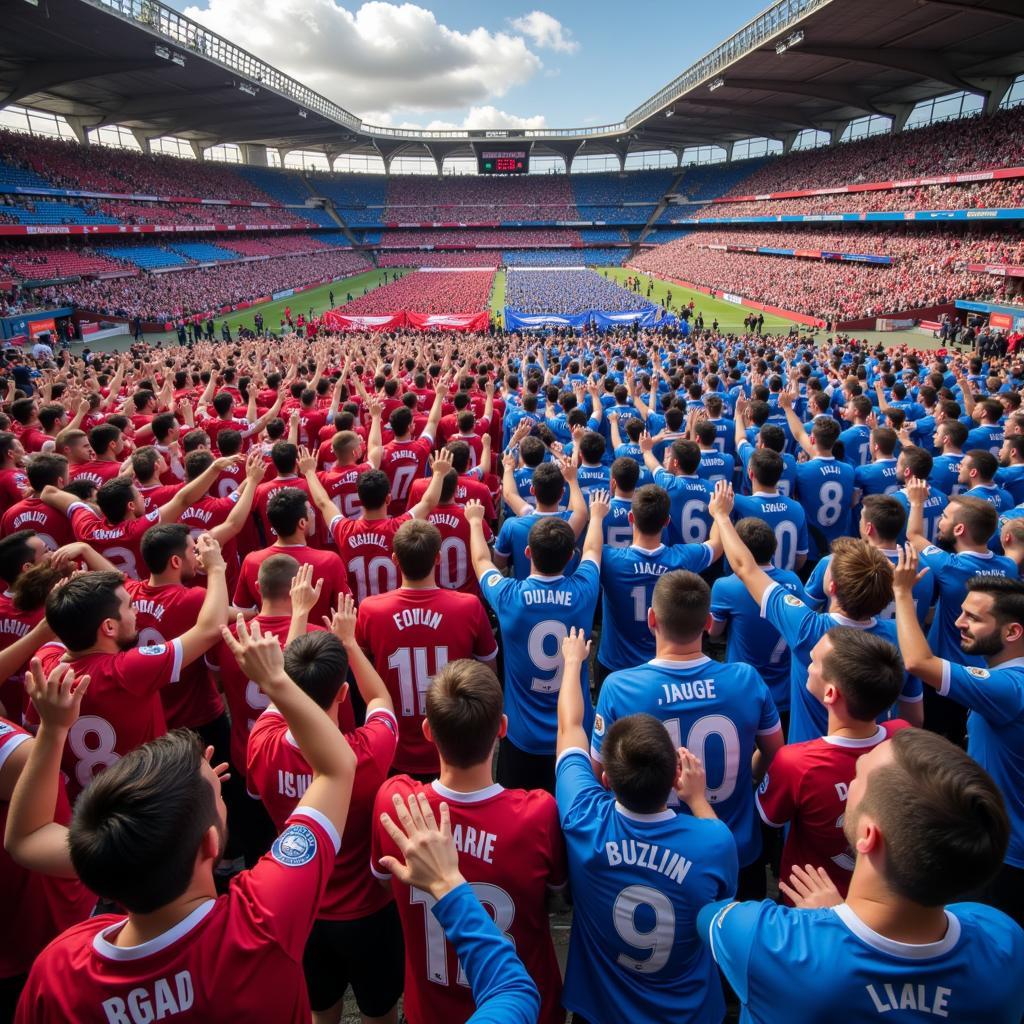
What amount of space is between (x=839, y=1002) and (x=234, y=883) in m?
1.85

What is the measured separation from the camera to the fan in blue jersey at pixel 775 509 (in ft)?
18.5

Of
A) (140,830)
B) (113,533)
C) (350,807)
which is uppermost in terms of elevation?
(140,830)

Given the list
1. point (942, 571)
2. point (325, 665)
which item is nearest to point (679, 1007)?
point (325, 665)

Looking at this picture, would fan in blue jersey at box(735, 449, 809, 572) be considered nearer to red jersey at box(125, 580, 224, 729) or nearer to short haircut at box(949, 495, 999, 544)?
short haircut at box(949, 495, 999, 544)

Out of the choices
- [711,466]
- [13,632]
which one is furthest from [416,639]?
[711,466]

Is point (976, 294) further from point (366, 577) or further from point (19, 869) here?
point (19, 869)

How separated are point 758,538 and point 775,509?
58.9 inches

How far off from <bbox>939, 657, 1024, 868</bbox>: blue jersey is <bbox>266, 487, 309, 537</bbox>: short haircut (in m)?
4.24

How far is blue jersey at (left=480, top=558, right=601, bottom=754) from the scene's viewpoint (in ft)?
12.9

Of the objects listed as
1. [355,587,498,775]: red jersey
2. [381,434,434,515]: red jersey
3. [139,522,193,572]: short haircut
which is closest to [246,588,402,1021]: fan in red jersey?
[355,587,498,775]: red jersey

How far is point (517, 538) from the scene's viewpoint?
530cm

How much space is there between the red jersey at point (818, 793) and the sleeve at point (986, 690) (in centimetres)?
43

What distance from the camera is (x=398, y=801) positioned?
1859 mm

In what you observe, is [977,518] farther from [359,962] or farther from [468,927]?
[359,962]
